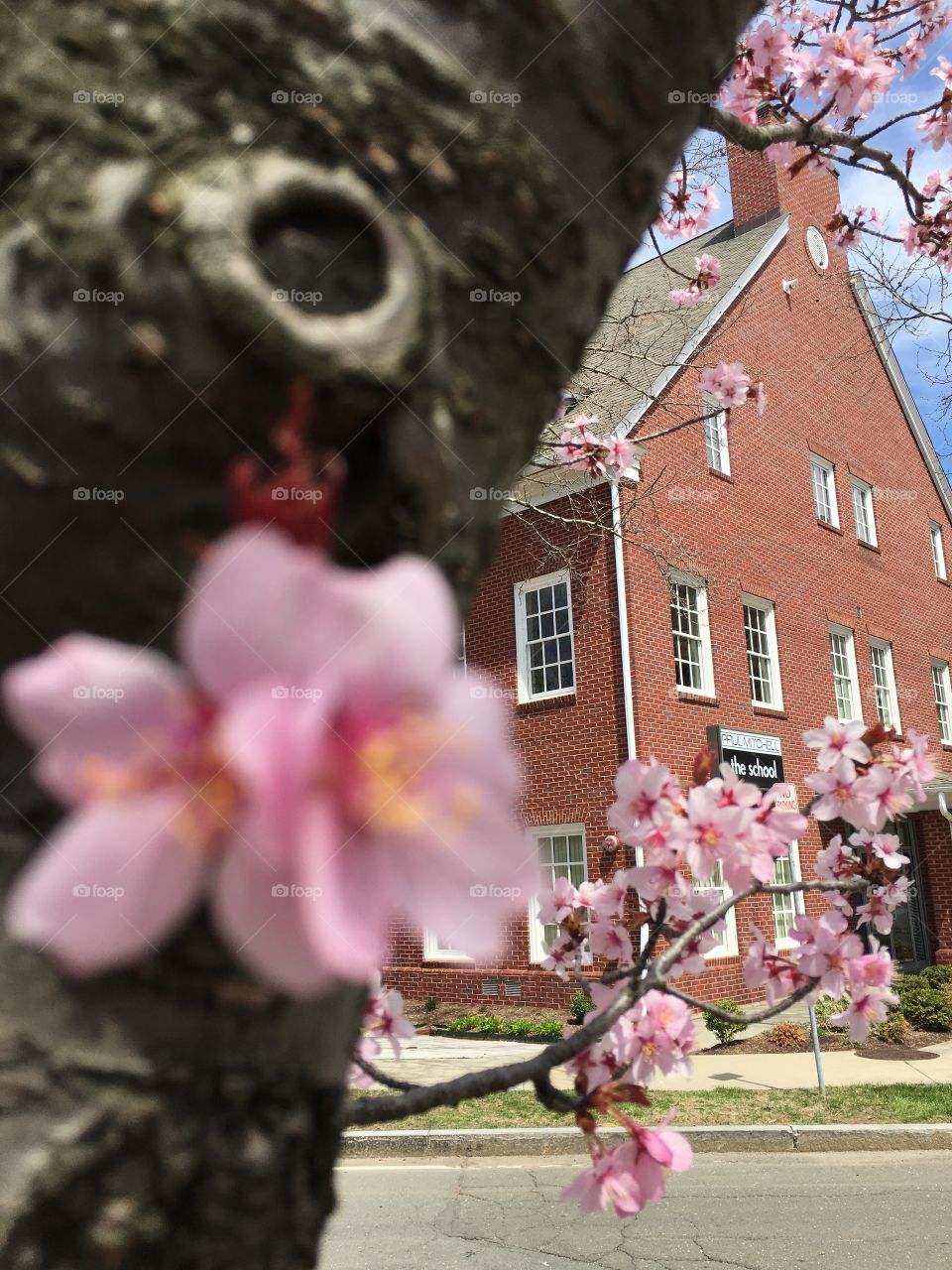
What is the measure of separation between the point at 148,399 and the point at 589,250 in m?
0.41

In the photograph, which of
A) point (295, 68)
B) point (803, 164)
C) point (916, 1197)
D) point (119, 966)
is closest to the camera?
point (119, 966)

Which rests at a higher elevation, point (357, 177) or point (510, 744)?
point (357, 177)

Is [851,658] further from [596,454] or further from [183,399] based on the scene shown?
[183,399]

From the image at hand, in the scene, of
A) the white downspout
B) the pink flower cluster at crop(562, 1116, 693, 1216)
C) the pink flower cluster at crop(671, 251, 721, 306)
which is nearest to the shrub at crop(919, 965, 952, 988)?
the white downspout

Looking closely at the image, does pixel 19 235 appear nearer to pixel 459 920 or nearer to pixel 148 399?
pixel 148 399

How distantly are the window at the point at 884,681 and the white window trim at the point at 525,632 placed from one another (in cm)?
761

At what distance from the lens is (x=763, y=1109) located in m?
8.02

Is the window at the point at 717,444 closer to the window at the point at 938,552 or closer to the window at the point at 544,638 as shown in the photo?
the window at the point at 544,638

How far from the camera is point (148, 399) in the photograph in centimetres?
53

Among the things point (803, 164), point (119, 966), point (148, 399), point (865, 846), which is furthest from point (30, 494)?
point (803, 164)

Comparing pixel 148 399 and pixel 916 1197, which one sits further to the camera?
pixel 916 1197

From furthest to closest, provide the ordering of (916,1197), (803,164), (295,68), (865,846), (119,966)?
(916,1197) < (803,164) < (865,846) < (295,68) < (119,966)

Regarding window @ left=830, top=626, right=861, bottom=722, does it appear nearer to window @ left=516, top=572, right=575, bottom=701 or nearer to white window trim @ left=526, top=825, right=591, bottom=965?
window @ left=516, top=572, right=575, bottom=701

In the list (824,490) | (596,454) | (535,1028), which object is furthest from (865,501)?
(596,454)
